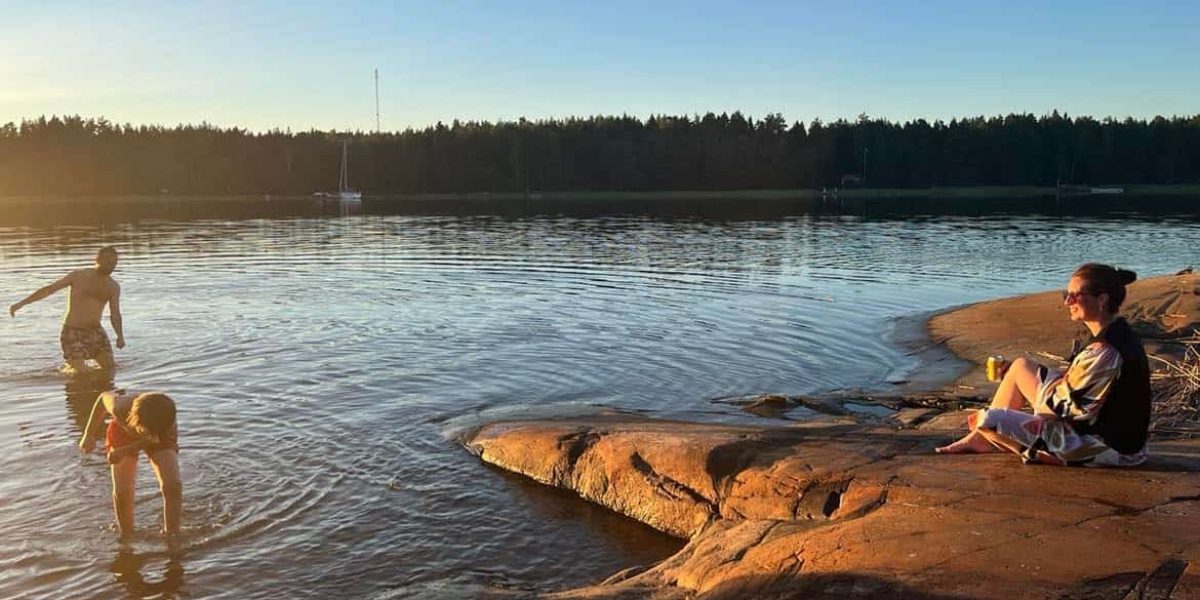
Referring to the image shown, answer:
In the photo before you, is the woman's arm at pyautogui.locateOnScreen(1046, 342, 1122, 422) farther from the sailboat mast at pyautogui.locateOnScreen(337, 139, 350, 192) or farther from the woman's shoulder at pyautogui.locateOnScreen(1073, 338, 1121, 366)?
the sailboat mast at pyautogui.locateOnScreen(337, 139, 350, 192)

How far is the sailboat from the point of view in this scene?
113875 mm

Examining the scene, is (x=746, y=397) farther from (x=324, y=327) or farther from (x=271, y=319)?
(x=271, y=319)

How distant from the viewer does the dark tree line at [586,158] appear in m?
126

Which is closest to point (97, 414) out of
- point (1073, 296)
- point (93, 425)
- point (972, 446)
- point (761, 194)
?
point (93, 425)

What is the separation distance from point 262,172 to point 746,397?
129 metres

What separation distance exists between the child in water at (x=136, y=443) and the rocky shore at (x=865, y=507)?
10.6ft

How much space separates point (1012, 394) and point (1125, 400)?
1085 mm

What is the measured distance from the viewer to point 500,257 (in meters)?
32.3

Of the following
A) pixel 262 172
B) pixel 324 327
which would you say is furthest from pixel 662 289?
pixel 262 172

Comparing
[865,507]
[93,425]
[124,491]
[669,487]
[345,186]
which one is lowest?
[669,487]

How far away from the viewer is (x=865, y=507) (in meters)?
6.34

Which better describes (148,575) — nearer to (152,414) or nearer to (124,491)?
(124,491)

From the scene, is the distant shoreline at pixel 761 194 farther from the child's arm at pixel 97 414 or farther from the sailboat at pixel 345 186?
the child's arm at pixel 97 414

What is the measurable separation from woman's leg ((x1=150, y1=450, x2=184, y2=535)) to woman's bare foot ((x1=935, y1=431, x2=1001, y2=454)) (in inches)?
249
